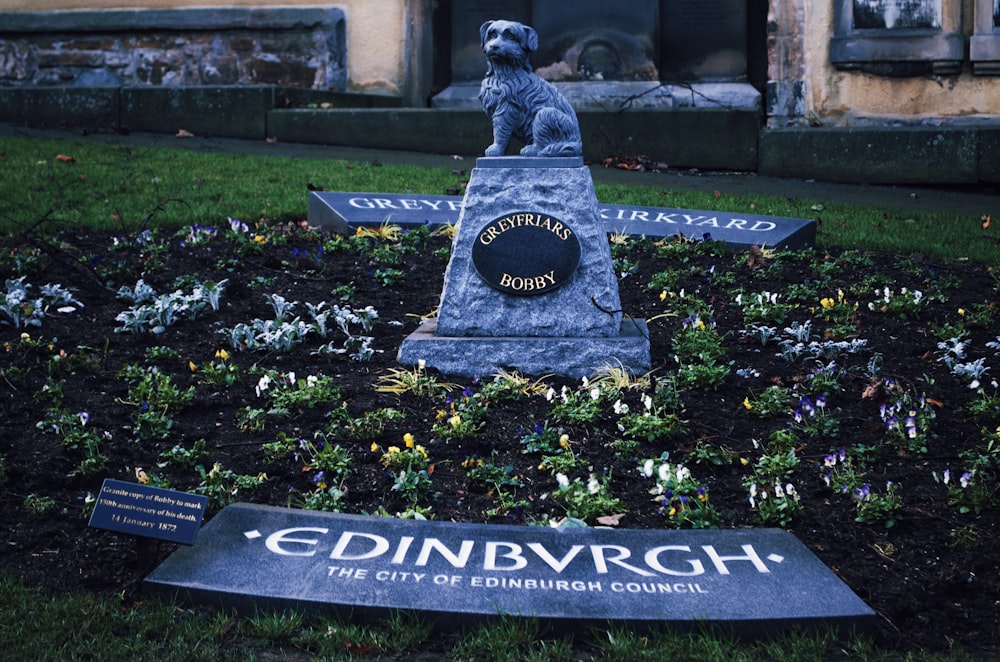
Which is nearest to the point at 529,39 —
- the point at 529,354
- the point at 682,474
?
the point at 529,354

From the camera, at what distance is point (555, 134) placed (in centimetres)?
541

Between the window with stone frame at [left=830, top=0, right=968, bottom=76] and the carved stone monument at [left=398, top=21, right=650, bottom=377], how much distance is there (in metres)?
7.52

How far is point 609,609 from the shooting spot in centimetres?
305

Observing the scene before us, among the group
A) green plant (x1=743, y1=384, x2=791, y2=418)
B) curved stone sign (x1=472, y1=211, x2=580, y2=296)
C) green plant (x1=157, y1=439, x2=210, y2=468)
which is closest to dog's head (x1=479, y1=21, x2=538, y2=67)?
curved stone sign (x1=472, y1=211, x2=580, y2=296)

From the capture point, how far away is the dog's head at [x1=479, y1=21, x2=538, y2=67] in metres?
5.38

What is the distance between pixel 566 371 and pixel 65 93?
9.51 metres

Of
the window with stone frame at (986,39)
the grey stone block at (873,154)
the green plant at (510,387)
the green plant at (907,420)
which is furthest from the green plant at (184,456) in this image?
the window with stone frame at (986,39)

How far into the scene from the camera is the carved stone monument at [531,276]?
529 cm

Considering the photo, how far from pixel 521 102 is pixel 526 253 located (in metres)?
0.83

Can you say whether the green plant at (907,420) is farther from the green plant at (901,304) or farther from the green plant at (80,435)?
the green plant at (80,435)

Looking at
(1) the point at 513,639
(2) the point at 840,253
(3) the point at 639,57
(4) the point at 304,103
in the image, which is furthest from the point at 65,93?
(1) the point at 513,639

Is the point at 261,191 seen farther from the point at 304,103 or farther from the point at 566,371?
the point at 566,371

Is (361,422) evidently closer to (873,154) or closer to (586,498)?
(586,498)

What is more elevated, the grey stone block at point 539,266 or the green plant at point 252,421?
the grey stone block at point 539,266
